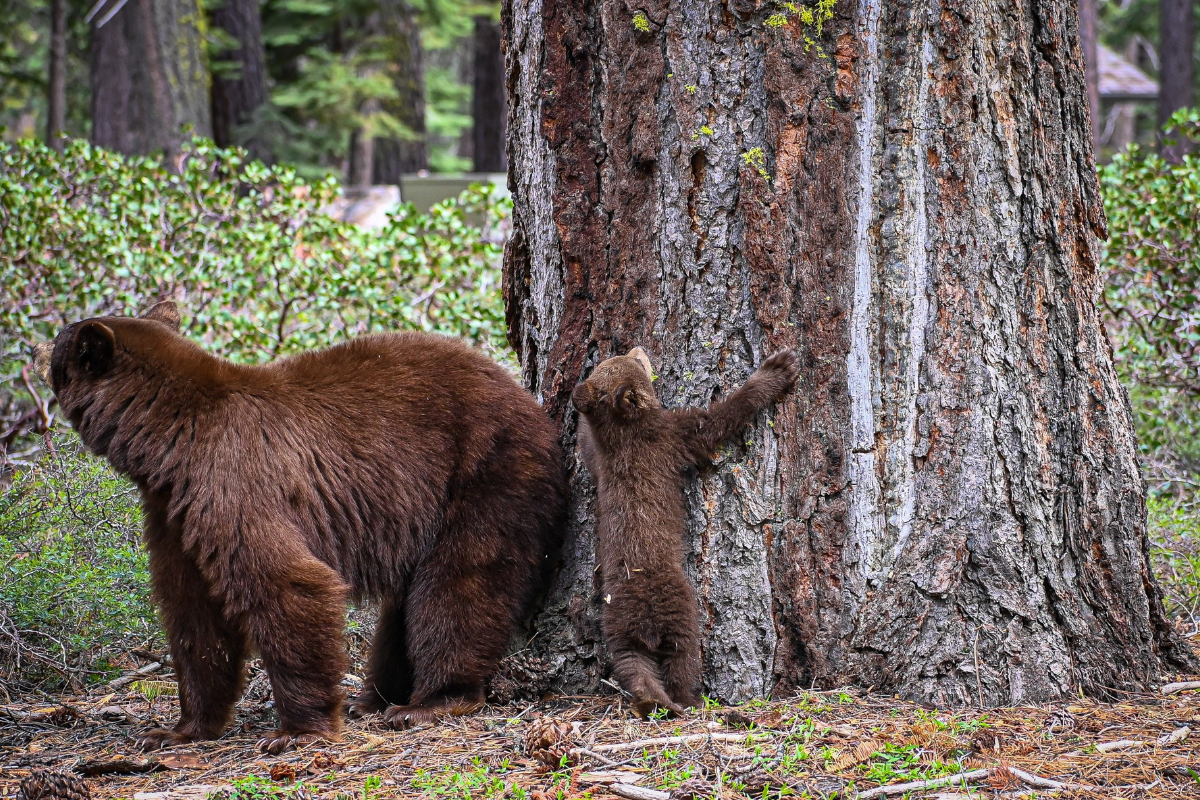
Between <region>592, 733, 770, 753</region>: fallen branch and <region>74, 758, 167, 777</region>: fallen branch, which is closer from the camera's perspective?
<region>592, 733, 770, 753</region>: fallen branch

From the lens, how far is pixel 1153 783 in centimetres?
288

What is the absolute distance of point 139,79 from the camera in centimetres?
1287

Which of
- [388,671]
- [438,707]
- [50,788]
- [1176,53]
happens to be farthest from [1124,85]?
[50,788]

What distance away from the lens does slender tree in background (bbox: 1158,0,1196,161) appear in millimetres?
23156

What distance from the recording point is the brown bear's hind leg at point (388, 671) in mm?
4281

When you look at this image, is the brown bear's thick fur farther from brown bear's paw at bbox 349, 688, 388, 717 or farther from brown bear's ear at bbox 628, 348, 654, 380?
brown bear's paw at bbox 349, 688, 388, 717

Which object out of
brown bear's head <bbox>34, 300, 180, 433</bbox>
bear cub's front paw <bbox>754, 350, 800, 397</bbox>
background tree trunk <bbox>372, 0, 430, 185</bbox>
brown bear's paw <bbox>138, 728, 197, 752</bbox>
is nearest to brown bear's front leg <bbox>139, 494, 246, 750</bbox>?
brown bear's paw <bbox>138, 728, 197, 752</bbox>

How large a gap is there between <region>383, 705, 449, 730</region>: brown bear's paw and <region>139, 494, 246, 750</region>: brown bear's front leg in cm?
62

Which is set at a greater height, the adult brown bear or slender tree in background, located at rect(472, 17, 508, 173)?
slender tree in background, located at rect(472, 17, 508, 173)

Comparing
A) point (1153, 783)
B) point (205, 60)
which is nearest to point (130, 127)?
point (205, 60)

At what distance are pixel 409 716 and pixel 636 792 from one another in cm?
129

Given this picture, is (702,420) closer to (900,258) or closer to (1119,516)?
(900,258)

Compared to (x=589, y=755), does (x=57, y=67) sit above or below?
above

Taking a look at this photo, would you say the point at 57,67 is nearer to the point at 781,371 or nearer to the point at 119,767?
the point at 119,767
